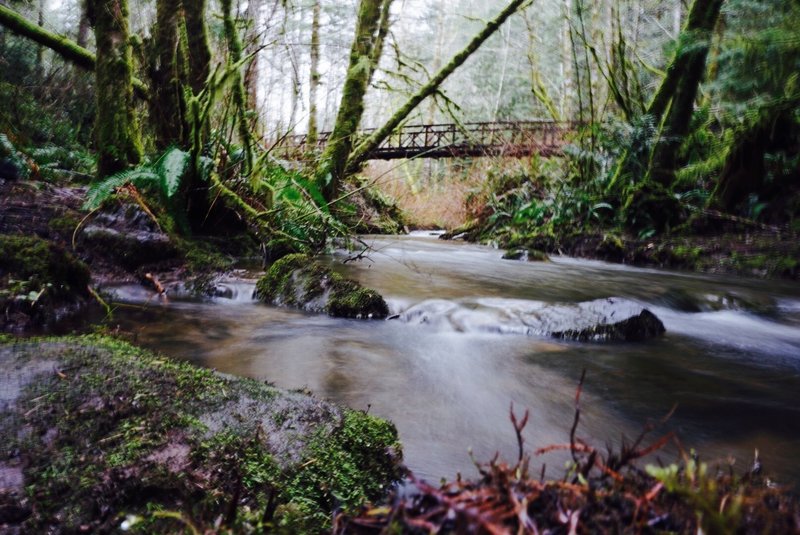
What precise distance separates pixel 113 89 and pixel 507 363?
16.8 feet

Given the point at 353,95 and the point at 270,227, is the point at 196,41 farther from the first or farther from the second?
the point at 353,95

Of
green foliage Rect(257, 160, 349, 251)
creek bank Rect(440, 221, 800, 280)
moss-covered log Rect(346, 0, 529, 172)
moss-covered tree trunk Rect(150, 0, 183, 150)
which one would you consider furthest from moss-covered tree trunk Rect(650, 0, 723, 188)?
moss-covered tree trunk Rect(150, 0, 183, 150)

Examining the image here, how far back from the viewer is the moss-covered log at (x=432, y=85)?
8088 mm

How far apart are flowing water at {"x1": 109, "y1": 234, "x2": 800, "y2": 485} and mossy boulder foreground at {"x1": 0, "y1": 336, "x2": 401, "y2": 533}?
1.49ft

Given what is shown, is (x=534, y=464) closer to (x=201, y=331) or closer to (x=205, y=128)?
(x=201, y=331)

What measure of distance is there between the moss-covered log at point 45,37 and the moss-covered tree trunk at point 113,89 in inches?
23.2

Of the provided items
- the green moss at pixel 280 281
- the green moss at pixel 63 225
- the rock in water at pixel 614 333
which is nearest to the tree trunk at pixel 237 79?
the green moss at pixel 280 281

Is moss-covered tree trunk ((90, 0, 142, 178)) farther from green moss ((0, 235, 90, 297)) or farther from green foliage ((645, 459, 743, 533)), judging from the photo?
green foliage ((645, 459, 743, 533))

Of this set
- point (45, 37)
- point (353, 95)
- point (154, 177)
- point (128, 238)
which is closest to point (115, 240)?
point (128, 238)

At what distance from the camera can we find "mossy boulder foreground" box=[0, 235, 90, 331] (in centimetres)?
311

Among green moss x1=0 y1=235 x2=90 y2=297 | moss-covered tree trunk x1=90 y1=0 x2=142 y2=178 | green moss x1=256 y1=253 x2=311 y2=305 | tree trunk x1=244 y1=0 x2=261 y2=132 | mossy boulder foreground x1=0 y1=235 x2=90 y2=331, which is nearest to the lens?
mossy boulder foreground x1=0 y1=235 x2=90 y2=331

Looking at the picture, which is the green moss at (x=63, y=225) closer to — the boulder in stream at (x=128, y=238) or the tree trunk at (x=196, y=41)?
the boulder in stream at (x=128, y=238)

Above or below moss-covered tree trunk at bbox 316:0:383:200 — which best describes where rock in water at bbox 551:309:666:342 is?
below

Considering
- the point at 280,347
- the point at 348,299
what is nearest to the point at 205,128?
the point at 348,299
